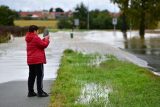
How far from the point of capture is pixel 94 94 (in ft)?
38.4

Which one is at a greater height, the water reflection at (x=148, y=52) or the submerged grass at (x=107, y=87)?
the submerged grass at (x=107, y=87)

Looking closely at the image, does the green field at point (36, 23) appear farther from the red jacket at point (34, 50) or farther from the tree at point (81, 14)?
the red jacket at point (34, 50)

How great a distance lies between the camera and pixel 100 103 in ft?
33.8

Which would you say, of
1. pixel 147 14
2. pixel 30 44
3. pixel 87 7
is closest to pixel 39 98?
pixel 30 44

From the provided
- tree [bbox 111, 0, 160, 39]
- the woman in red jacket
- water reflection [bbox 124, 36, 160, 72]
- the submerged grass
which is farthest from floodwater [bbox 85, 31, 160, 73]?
the woman in red jacket

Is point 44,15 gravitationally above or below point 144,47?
below

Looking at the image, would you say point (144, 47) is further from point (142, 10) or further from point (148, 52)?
point (142, 10)

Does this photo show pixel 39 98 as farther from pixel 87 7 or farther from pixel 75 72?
pixel 87 7

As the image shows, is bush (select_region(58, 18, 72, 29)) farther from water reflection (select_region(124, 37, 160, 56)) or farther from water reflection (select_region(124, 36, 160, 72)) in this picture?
water reflection (select_region(124, 36, 160, 72))

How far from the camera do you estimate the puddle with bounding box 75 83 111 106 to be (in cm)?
1066

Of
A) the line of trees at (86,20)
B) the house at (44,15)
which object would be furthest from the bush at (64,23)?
Answer: the house at (44,15)

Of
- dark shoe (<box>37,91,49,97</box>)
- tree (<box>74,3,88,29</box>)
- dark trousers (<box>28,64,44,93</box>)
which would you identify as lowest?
tree (<box>74,3,88,29</box>)

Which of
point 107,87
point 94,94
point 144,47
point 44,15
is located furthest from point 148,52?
point 44,15

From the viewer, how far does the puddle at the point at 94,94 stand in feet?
35.0
